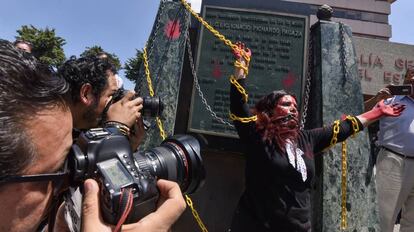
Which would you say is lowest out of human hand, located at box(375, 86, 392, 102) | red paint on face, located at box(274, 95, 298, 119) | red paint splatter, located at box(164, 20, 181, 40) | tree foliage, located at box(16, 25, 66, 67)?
red paint on face, located at box(274, 95, 298, 119)

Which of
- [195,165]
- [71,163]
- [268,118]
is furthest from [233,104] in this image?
[71,163]

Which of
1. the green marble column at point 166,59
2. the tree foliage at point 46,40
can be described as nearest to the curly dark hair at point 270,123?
the green marble column at point 166,59

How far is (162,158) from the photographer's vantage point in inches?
57.3

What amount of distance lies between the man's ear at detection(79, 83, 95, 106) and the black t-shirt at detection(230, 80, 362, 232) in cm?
116

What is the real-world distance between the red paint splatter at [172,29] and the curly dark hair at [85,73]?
64.2 inches

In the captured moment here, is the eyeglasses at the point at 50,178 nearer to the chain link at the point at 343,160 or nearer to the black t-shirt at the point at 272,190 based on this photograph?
the black t-shirt at the point at 272,190

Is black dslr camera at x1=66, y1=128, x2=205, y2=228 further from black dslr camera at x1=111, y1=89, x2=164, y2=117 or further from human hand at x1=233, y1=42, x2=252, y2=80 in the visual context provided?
human hand at x1=233, y1=42, x2=252, y2=80

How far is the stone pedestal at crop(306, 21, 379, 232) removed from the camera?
362 centimetres

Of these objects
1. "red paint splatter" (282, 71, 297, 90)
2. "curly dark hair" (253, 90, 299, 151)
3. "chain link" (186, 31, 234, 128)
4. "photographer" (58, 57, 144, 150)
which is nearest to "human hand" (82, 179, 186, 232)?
"photographer" (58, 57, 144, 150)

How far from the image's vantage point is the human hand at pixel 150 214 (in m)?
1.00

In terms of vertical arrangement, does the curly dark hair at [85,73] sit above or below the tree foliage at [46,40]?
below

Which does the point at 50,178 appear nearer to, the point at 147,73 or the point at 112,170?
the point at 112,170

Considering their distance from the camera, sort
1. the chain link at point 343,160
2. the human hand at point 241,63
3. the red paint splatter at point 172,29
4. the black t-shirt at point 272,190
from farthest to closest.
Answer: the red paint splatter at point 172,29 < the chain link at point 343,160 < the human hand at point 241,63 < the black t-shirt at point 272,190

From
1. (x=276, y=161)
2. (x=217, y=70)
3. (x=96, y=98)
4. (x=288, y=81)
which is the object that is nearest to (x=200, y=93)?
(x=217, y=70)
